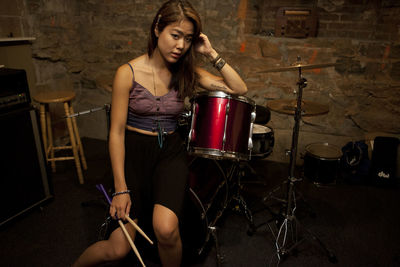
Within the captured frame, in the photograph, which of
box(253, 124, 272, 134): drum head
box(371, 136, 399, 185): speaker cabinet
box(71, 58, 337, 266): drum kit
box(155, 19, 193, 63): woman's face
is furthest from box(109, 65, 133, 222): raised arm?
box(371, 136, 399, 185): speaker cabinet

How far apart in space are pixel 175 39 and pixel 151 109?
0.39 m

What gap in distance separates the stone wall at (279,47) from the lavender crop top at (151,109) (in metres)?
1.59

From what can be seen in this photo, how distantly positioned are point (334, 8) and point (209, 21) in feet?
3.76

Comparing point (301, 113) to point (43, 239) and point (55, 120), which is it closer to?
point (43, 239)

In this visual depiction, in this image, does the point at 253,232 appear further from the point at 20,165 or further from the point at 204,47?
the point at 20,165

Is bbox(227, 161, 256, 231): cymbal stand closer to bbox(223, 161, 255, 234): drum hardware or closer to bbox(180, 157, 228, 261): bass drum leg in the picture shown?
bbox(223, 161, 255, 234): drum hardware

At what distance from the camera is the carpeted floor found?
201cm

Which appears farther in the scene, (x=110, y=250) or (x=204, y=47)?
(x=204, y=47)

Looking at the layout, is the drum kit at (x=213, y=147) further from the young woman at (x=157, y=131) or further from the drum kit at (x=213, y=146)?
the young woman at (x=157, y=131)

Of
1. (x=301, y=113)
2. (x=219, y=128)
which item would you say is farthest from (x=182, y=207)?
(x=301, y=113)

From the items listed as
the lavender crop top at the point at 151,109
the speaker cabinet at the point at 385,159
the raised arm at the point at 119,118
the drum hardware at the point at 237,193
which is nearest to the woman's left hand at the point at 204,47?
the lavender crop top at the point at 151,109

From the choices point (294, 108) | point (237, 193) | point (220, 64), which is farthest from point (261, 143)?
point (220, 64)

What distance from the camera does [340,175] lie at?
307 centimetres

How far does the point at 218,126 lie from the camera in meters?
1.83
